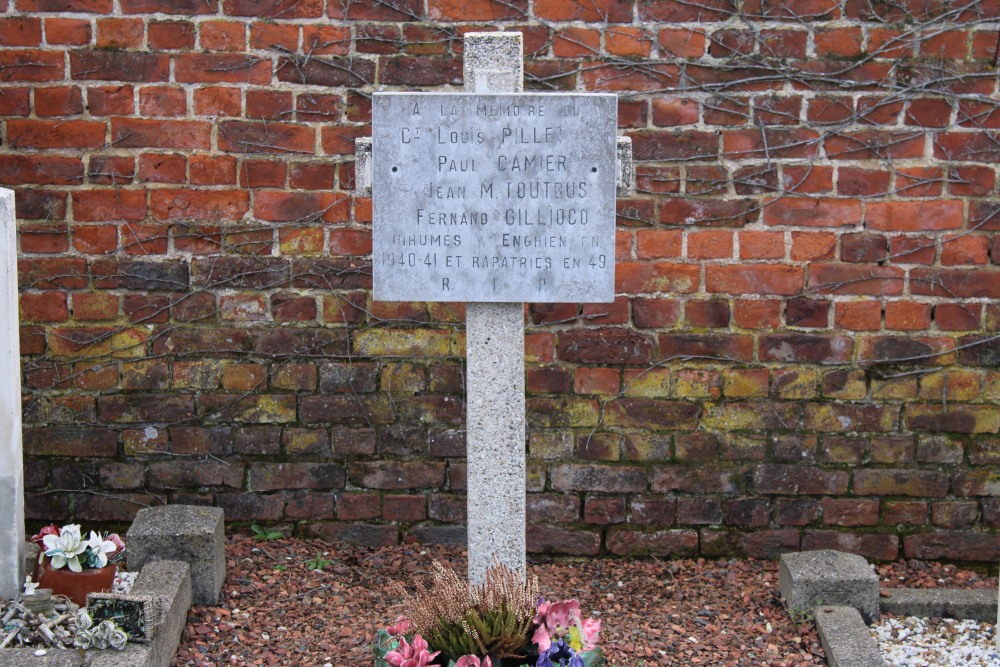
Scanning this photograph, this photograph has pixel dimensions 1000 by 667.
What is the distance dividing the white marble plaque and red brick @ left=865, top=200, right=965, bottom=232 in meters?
1.26

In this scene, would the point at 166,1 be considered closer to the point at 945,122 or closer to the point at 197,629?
the point at 197,629

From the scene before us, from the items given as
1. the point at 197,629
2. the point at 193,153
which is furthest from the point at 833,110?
the point at 197,629

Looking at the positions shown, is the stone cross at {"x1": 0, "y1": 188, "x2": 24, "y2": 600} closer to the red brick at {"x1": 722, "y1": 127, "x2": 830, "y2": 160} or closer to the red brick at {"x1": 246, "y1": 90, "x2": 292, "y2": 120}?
the red brick at {"x1": 246, "y1": 90, "x2": 292, "y2": 120}

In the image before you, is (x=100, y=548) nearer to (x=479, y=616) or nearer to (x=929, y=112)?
(x=479, y=616)

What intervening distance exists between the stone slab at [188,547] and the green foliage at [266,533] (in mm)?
395

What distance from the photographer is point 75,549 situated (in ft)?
10.3

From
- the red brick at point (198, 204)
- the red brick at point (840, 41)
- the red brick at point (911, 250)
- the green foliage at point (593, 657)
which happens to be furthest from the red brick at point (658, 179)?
the green foliage at point (593, 657)

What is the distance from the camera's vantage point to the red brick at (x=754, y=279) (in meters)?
3.59

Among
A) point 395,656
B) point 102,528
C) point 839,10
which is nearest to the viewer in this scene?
point 395,656

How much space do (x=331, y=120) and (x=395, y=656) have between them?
1.79 meters

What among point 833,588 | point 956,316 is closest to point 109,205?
point 833,588

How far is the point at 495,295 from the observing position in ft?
9.00

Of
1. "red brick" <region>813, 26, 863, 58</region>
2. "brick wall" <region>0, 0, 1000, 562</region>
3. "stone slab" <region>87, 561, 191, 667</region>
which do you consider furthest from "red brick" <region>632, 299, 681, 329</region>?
"stone slab" <region>87, 561, 191, 667</region>

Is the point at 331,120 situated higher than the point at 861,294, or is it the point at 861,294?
the point at 331,120
